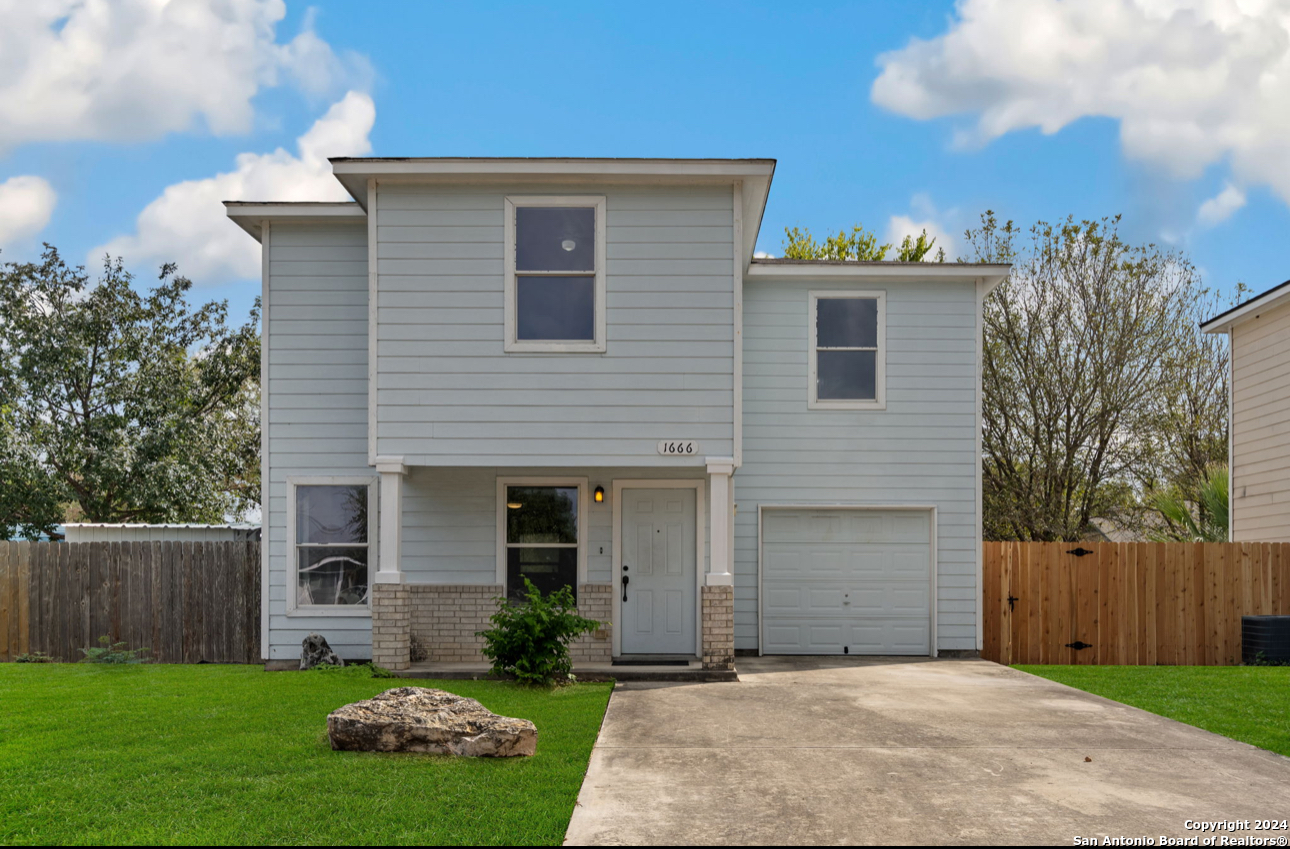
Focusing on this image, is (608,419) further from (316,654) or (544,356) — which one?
(316,654)

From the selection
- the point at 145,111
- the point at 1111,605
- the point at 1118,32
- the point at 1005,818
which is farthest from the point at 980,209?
the point at 1005,818

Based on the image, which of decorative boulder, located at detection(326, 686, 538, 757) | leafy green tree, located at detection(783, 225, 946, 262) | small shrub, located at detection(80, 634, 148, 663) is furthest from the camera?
leafy green tree, located at detection(783, 225, 946, 262)

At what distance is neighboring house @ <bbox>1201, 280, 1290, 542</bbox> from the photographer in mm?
15305

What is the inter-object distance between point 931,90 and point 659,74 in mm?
6206

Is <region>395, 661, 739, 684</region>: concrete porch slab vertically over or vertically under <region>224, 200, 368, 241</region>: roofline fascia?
under

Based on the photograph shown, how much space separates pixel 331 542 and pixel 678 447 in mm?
4438

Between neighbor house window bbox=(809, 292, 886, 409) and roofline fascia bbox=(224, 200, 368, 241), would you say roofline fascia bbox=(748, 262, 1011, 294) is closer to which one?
neighbor house window bbox=(809, 292, 886, 409)

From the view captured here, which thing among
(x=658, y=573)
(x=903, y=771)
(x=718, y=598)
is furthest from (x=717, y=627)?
(x=903, y=771)

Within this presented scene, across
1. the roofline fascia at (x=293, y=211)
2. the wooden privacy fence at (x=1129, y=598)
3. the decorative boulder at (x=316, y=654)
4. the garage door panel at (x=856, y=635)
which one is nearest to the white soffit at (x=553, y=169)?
the roofline fascia at (x=293, y=211)

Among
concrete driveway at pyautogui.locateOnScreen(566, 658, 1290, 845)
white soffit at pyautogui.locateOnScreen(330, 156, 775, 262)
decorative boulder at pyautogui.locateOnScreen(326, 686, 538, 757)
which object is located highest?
white soffit at pyautogui.locateOnScreen(330, 156, 775, 262)

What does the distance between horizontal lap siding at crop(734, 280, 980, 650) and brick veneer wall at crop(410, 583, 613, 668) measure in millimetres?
2376

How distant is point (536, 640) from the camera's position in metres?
9.94

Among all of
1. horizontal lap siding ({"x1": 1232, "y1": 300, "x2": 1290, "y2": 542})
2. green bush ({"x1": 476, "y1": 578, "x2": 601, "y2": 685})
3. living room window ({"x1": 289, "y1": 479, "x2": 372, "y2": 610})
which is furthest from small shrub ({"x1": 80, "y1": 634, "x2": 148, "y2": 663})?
horizontal lap siding ({"x1": 1232, "y1": 300, "x2": 1290, "y2": 542})

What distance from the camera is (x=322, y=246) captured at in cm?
1216
